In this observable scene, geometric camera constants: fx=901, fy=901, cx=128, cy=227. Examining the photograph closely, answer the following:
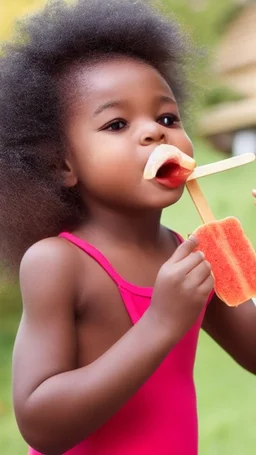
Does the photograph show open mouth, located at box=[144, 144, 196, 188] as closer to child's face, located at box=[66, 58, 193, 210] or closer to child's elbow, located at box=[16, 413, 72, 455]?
child's face, located at box=[66, 58, 193, 210]

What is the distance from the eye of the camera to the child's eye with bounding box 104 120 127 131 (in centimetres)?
126

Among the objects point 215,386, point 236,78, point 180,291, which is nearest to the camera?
point 180,291

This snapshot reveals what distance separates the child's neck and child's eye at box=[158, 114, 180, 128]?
13cm

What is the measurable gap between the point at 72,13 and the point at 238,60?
124 inches

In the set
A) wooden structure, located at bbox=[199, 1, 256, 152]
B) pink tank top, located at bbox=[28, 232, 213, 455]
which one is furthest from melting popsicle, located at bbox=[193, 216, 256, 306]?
wooden structure, located at bbox=[199, 1, 256, 152]

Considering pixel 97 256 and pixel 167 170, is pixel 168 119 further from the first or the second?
pixel 97 256

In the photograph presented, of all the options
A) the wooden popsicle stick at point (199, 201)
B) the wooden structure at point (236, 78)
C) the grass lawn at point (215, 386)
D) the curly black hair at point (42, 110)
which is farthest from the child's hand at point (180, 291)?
the wooden structure at point (236, 78)

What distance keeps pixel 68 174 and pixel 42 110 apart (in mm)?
101

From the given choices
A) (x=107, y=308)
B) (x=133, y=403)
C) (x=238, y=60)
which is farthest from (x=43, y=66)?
(x=238, y=60)

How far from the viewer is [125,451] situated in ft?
4.16

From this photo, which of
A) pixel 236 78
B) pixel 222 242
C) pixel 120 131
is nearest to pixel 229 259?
pixel 222 242

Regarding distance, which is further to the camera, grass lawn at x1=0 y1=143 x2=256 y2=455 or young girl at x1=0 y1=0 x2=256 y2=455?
grass lawn at x1=0 y1=143 x2=256 y2=455

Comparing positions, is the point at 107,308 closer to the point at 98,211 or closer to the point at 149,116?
the point at 98,211

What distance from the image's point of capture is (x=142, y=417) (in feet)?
4.17
